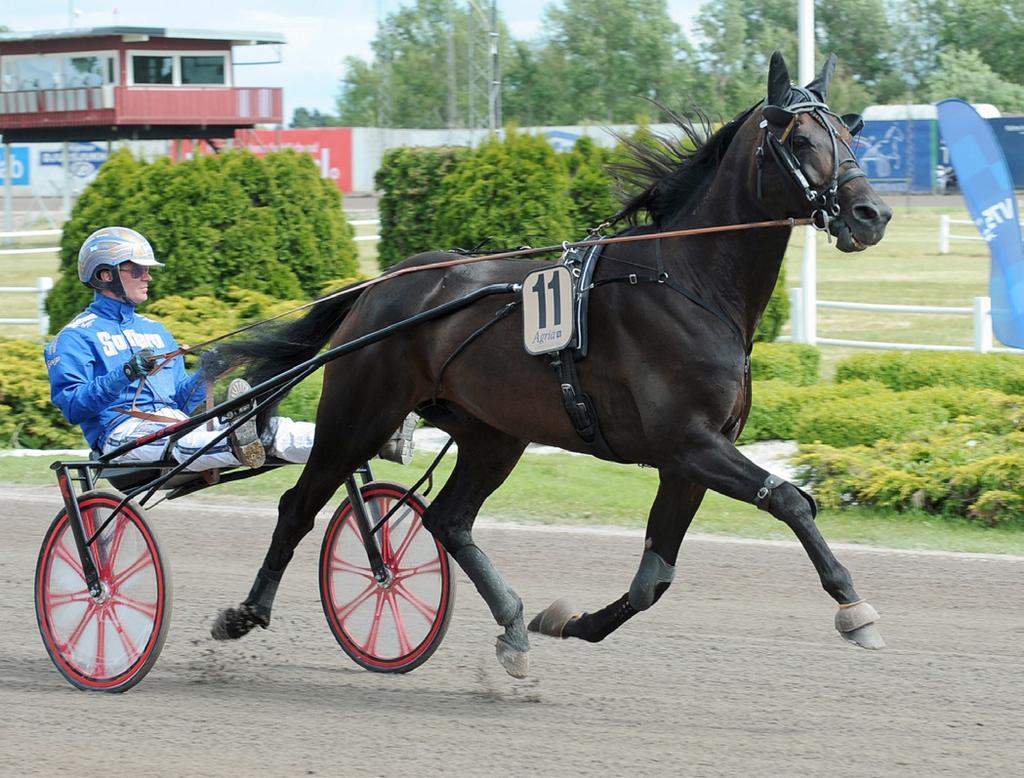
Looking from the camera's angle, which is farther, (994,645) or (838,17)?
(838,17)

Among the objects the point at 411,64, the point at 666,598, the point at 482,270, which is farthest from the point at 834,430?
the point at 411,64

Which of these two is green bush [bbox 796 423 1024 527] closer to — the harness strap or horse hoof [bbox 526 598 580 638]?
horse hoof [bbox 526 598 580 638]

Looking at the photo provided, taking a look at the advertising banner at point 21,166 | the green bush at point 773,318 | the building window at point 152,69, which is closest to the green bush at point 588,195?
the green bush at point 773,318

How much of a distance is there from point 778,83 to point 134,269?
2.29 meters

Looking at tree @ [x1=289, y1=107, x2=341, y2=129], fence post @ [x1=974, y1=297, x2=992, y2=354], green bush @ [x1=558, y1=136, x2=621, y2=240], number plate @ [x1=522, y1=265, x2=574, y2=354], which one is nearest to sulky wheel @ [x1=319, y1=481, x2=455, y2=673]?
number plate @ [x1=522, y1=265, x2=574, y2=354]

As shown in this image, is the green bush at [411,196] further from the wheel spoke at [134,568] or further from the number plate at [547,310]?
the number plate at [547,310]

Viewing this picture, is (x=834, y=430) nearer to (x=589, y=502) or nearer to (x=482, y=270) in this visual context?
(x=589, y=502)

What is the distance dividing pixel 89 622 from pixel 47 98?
29513 millimetres

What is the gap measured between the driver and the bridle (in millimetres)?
1933

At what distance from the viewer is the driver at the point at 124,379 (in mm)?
4648

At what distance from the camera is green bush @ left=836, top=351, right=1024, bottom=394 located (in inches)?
350

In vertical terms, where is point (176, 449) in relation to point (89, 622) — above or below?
above

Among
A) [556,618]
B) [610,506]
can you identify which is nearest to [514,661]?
[556,618]

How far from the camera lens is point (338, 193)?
12320 millimetres
